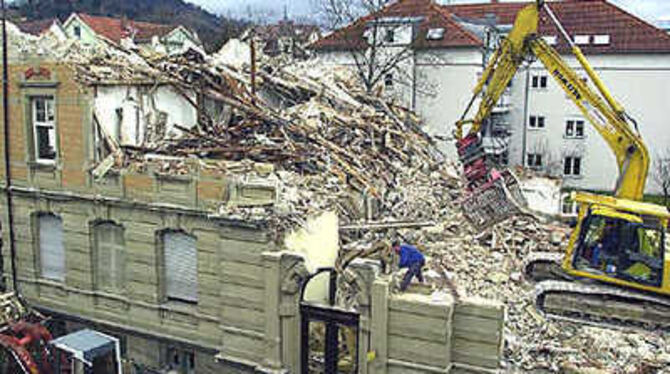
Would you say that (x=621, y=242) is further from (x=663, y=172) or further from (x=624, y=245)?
(x=663, y=172)

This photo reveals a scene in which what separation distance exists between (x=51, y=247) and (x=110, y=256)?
7.20ft

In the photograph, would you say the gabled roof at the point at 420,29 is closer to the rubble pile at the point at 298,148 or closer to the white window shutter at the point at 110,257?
the rubble pile at the point at 298,148

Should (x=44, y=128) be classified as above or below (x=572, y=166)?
above

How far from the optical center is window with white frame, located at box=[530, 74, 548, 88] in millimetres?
45441

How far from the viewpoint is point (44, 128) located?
1734 centimetres

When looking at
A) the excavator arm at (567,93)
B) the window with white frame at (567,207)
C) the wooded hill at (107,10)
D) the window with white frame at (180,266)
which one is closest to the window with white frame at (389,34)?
the window with white frame at (567,207)

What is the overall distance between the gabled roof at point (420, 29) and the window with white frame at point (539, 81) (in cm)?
670

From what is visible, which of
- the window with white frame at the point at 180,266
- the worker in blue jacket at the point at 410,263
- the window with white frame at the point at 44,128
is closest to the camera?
the worker in blue jacket at the point at 410,263

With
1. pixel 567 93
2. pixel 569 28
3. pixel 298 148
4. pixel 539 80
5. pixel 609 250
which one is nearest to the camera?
pixel 609 250

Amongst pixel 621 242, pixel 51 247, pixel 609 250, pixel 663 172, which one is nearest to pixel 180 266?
pixel 51 247

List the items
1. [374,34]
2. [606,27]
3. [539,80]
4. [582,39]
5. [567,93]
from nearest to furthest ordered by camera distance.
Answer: [567,93], [374,34], [606,27], [582,39], [539,80]

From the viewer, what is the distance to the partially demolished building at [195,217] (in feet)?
40.9

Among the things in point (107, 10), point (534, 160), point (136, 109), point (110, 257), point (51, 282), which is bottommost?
point (51, 282)

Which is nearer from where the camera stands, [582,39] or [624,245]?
[624,245]
